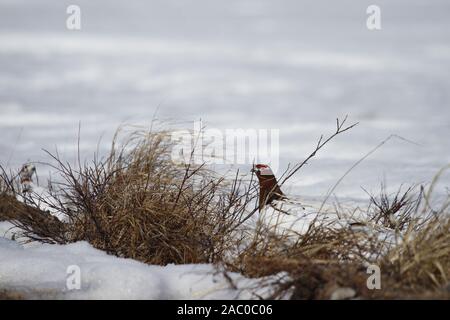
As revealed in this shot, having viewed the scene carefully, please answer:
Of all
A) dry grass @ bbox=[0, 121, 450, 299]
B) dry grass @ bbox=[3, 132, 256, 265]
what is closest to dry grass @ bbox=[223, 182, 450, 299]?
dry grass @ bbox=[0, 121, 450, 299]

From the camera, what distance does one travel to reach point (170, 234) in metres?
3.52

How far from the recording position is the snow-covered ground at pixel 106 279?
272 centimetres

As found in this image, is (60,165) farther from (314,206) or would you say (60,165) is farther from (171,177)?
(314,206)

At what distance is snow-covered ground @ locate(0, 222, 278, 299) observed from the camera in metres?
2.72

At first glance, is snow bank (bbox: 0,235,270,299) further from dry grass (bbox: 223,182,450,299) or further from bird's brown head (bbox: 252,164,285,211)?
bird's brown head (bbox: 252,164,285,211)

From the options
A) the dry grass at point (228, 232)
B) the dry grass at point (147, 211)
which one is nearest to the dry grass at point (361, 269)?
the dry grass at point (228, 232)

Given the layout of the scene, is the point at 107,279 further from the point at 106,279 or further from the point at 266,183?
the point at 266,183

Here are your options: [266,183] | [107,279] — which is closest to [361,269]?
[107,279]

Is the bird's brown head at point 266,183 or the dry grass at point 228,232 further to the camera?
the bird's brown head at point 266,183

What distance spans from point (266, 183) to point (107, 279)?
4.46 ft

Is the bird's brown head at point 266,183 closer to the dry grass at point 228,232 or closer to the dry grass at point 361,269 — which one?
the dry grass at point 228,232

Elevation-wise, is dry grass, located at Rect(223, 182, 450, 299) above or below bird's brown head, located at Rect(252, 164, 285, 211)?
below

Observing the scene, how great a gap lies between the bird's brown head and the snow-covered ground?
1014 mm
